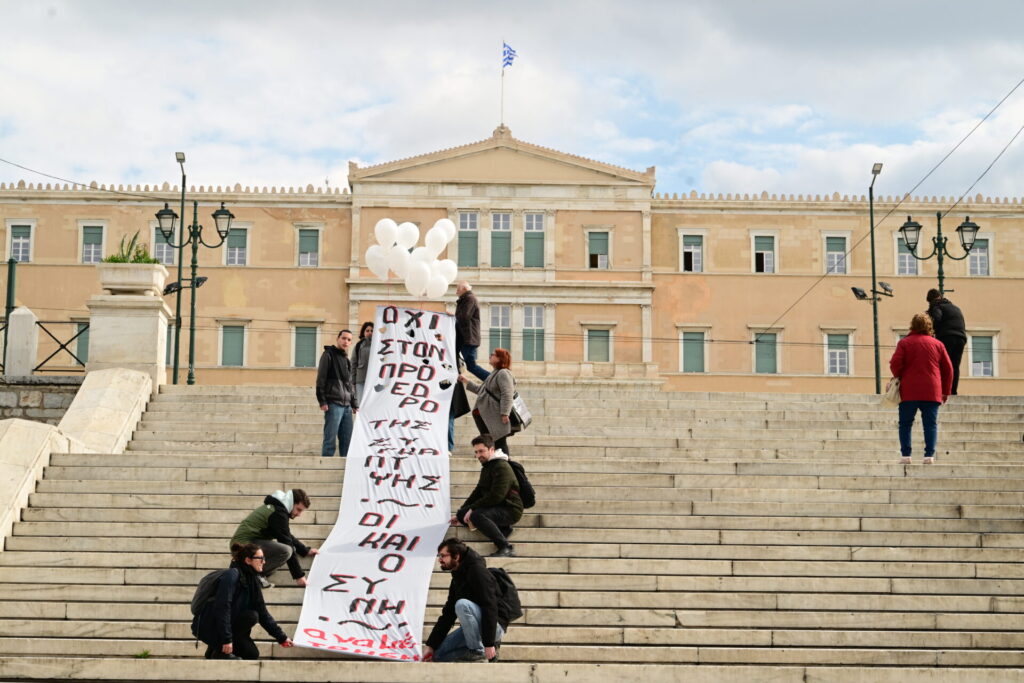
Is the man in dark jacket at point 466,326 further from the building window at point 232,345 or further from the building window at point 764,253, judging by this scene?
the building window at point 764,253

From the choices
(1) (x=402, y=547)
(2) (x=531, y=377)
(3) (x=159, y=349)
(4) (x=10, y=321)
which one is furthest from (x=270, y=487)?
(2) (x=531, y=377)

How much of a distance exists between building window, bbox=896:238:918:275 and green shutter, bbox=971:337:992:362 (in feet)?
10.0

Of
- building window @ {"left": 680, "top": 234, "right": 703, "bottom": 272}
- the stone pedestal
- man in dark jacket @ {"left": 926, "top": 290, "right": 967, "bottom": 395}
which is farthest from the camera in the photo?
building window @ {"left": 680, "top": 234, "right": 703, "bottom": 272}

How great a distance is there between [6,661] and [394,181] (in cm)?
3647

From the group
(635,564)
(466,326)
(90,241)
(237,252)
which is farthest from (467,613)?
(90,241)

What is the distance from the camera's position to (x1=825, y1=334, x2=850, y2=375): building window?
46.2m

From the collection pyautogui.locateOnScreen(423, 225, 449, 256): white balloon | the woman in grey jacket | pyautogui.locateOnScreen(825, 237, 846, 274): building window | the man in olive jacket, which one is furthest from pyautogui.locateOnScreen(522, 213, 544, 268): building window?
the man in olive jacket

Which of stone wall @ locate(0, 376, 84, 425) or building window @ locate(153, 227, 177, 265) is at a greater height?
building window @ locate(153, 227, 177, 265)

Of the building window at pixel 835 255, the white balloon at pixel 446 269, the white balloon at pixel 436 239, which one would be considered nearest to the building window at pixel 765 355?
the building window at pixel 835 255

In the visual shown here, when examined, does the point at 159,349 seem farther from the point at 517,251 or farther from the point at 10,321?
the point at 517,251

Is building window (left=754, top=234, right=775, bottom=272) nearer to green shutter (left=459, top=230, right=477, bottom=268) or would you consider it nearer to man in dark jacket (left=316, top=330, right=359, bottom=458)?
green shutter (left=459, top=230, right=477, bottom=268)

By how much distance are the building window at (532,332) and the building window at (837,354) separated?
9.49 meters

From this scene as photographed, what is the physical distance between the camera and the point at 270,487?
13930 mm

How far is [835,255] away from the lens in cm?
4703
